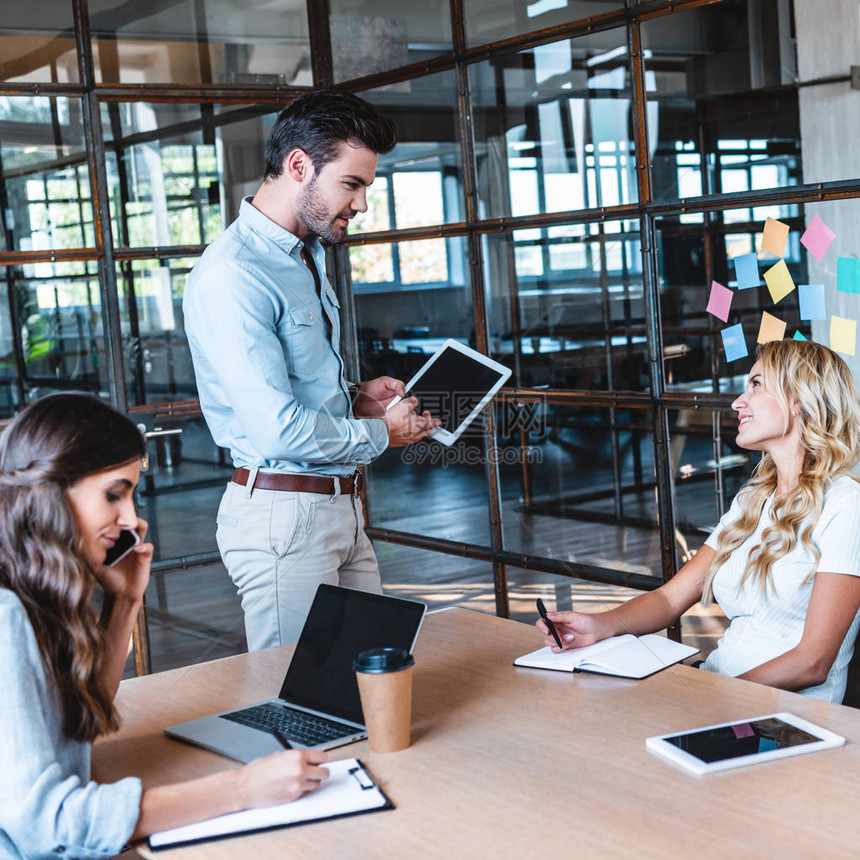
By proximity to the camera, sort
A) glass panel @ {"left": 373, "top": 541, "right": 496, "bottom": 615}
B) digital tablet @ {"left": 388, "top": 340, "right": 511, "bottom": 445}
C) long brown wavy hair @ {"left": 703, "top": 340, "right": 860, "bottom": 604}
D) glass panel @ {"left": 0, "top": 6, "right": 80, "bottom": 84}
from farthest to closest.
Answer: glass panel @ {"left": 373, "top": 541, "right": 496, "bottom": 615}
glass panel @ {"left": 0, "top": 6, "right": 80, "bottom": 84}
digital tablet @ {"left": 388, "top": 340, "right": 511, "bottom": 445}
long brown wavy hair @ {"left": 703, "top": 340, "right": 860, "bottom": 604}

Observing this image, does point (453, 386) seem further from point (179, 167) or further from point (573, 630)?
point (179, 167)

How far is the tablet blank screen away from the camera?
4.02ft

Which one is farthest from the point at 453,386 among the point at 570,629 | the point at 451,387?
the point at 570,629

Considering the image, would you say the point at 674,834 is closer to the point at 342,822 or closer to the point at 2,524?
the point at 342,822

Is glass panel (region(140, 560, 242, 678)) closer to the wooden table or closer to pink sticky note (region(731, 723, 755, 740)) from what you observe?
the wooden table

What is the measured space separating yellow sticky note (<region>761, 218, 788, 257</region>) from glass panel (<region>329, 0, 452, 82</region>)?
3.49ft

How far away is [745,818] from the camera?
1081mm

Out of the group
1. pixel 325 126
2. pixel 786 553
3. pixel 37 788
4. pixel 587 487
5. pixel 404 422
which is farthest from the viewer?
pixel 587 487

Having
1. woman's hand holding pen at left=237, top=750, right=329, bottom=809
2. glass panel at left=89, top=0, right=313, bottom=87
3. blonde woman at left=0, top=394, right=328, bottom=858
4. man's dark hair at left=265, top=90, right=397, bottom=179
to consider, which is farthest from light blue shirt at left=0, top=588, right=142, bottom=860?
glass panel at left=89, top=0, right=313, bottom=87

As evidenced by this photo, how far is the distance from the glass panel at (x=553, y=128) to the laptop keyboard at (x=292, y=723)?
158 cm

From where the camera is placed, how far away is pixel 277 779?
1.17 metres

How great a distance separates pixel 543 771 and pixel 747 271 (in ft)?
5.08

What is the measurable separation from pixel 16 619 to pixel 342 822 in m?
0.41

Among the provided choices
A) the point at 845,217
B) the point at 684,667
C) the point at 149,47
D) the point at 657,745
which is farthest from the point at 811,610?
the point at 149,47
